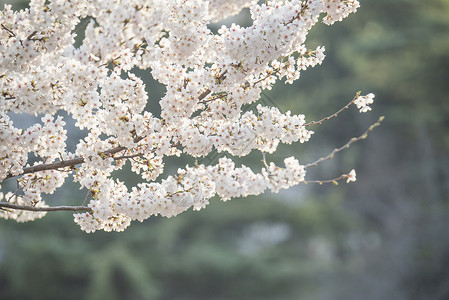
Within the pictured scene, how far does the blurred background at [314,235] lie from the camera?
1038 cm

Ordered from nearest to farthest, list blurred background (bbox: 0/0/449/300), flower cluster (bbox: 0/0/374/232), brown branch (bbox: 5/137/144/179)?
flower cluster (bbox: 0/0/374/232) → brown branch (bbox: 5/137/144/179) → blurred background (bbox: 0/0/449/300)

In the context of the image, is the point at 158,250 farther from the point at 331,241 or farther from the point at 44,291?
the point at 331,241

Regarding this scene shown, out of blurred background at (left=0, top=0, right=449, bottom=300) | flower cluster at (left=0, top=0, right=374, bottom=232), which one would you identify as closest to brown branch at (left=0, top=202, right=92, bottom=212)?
flower cluster at (left=0, top=0, right=374, bottom=232)

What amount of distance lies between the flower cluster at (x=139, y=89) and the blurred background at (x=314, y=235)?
7.74 metres

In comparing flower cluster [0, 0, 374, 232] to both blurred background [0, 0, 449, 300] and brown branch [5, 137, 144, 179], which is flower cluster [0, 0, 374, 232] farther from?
blurred background [0, 0, 449, 300]

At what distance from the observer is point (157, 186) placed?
9.48 feet

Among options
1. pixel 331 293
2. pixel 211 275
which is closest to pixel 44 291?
pixel 211 275

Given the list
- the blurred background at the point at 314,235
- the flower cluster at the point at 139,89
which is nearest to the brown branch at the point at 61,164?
the flower cluster at the point at 139,89

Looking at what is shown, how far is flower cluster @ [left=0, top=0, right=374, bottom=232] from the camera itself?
8.92 feet

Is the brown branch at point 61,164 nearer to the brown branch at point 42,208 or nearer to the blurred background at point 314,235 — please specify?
the brown branch at point 42,208

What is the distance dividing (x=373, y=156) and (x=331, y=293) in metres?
7.00

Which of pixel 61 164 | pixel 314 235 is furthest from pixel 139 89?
pixel 314 235

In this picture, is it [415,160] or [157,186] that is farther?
[415,160]

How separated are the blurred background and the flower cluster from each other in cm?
774
